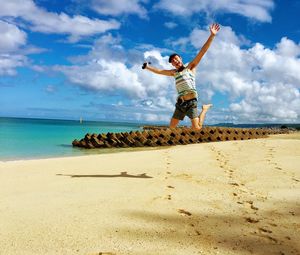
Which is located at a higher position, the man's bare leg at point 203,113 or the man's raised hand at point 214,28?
the man's raised hand at point 214,28

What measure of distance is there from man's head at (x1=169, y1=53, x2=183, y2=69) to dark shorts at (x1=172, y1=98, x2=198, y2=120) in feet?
2.36

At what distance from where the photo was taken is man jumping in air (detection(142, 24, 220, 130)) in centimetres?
736

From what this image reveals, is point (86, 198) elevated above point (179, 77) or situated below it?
below

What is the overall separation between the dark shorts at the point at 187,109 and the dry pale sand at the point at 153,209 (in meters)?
1.12

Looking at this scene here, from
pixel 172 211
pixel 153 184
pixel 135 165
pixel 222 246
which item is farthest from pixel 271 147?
pixel 222 246

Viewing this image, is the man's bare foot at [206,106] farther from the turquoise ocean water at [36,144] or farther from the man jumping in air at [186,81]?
the turquoise ocean water at [36,144]

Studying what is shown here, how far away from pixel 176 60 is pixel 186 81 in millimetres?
482

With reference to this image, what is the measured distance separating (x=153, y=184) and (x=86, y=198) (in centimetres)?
137

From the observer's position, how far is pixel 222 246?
3.53m

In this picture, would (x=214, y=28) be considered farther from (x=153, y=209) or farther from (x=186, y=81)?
(x=153, y=209)

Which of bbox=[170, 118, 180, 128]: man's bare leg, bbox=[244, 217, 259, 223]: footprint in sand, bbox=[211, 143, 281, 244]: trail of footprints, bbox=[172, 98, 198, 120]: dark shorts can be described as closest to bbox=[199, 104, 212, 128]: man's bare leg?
bbox=[172, 98, 198, 120]: dark shorts

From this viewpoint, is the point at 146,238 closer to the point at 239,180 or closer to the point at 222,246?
the point at 222,246

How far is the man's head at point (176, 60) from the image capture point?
7.49 metres

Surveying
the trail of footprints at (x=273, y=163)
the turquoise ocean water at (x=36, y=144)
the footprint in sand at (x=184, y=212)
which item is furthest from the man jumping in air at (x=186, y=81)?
the turquoise ocean water at (x=36, y=144)
